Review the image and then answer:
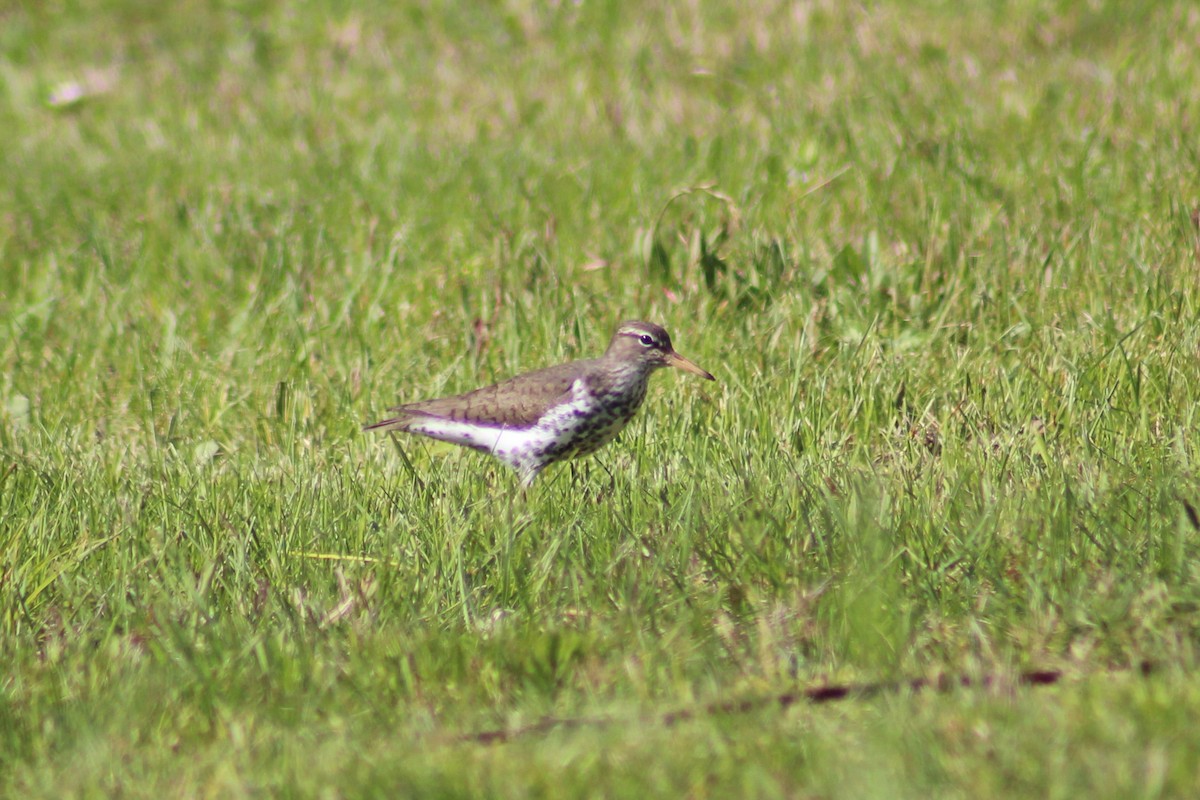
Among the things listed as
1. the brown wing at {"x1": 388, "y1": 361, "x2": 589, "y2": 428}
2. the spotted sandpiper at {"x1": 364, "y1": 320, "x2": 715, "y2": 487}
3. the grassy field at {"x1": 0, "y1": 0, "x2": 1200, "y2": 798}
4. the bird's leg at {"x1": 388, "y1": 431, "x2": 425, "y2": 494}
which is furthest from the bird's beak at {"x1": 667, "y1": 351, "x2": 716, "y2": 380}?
the bird's leg at {"x1": 388, "y1": 431, "x2": 425, "y2": 494}

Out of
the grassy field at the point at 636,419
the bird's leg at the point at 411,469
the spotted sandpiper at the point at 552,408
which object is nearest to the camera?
the grassy field at the point at 636,419

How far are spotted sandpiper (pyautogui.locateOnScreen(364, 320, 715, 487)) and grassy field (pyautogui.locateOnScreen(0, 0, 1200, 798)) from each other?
0.12 meters

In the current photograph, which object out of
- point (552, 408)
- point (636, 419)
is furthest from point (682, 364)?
point (552, 408)

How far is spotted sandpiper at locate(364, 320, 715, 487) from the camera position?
5582 mm

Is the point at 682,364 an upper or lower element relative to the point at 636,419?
upper

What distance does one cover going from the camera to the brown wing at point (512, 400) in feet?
18.6

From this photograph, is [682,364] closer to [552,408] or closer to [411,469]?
[552,408]

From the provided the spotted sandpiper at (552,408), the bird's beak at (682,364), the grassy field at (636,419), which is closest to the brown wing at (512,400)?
the spotted sandpiper at (552,408)

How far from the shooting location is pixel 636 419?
20.1 ft

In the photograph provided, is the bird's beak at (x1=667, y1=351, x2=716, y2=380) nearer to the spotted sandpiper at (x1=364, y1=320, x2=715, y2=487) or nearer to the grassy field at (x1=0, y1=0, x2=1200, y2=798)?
the spotted sandpiper at (x1=364, y1=320, x2=715, y2=487)

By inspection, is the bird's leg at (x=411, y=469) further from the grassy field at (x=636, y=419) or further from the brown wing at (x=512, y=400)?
the brown wing at (x=512, y=400)

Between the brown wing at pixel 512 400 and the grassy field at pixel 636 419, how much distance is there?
8.4 inches

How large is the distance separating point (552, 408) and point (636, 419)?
610mm

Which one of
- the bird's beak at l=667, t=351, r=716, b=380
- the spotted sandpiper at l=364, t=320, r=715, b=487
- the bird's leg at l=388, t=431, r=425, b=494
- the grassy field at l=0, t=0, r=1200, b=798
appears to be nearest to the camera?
the grassy field at l=0, t=0, r=1200, b=798
